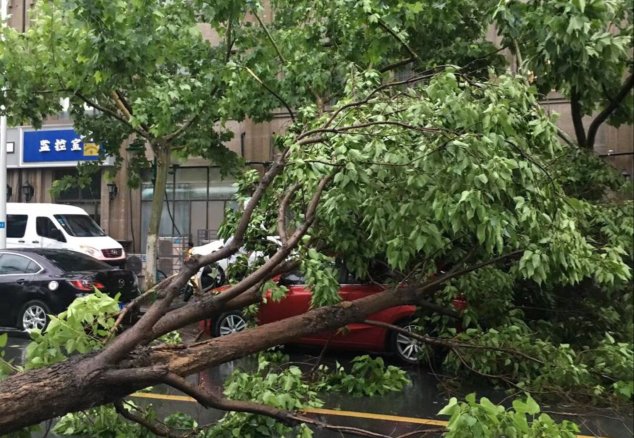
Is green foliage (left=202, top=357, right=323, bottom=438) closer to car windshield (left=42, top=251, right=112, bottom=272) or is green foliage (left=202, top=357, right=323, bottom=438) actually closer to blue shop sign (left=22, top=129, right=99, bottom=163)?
car windshield (left=42, top=251, right=112, bottom=272)

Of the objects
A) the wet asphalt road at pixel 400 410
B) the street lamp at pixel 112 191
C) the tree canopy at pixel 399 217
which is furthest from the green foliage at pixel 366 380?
the street lamp at pixel 112 191

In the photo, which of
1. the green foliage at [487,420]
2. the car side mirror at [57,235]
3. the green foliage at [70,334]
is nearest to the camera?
the green foliage at [487,420]

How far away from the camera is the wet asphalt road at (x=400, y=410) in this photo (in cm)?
534

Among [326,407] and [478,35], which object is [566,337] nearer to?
[326,407]

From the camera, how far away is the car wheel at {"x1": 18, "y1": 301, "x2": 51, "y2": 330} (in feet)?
33.2

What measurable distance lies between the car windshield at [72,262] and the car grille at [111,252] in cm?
521

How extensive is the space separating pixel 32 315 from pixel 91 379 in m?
7.96

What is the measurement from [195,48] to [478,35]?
468 cm

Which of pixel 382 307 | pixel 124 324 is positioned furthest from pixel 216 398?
pixel 382 307

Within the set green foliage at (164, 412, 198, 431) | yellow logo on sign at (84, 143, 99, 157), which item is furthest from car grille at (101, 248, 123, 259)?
green foliage at (164, 412, 198, 431)

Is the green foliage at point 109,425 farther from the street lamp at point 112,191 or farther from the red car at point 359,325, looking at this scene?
the street lamp at point 112,191

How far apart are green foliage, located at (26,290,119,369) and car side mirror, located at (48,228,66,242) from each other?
13991 millimetres

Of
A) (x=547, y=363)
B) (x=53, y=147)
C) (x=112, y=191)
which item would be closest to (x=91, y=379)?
(x=547, y=363)

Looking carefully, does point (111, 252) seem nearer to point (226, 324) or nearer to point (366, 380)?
point (226, 324)
